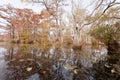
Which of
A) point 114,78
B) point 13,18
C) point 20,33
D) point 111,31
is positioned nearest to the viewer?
point 114,78

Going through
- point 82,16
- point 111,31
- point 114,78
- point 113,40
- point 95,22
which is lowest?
point 114,78

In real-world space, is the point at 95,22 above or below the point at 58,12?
below

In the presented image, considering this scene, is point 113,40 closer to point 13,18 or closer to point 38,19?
point 38,19

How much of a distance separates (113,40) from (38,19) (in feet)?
66.4

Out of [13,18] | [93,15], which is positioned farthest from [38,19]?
[93,15]

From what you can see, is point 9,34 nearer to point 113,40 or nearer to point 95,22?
point 95,22

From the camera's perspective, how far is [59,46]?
2105cm

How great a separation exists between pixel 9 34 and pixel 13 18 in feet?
14.6

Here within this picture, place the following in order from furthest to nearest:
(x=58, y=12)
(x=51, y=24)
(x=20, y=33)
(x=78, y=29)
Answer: (x=20, y=33), (x=51, y=24), (x=58, y=12), (x=78, y=29)

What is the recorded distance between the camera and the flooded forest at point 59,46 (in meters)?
5.88

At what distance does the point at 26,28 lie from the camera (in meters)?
30.8

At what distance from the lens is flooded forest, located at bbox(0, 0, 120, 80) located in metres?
5.88

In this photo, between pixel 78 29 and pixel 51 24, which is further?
pixel 51 24

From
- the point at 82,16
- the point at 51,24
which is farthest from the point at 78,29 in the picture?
the point at 51,24
